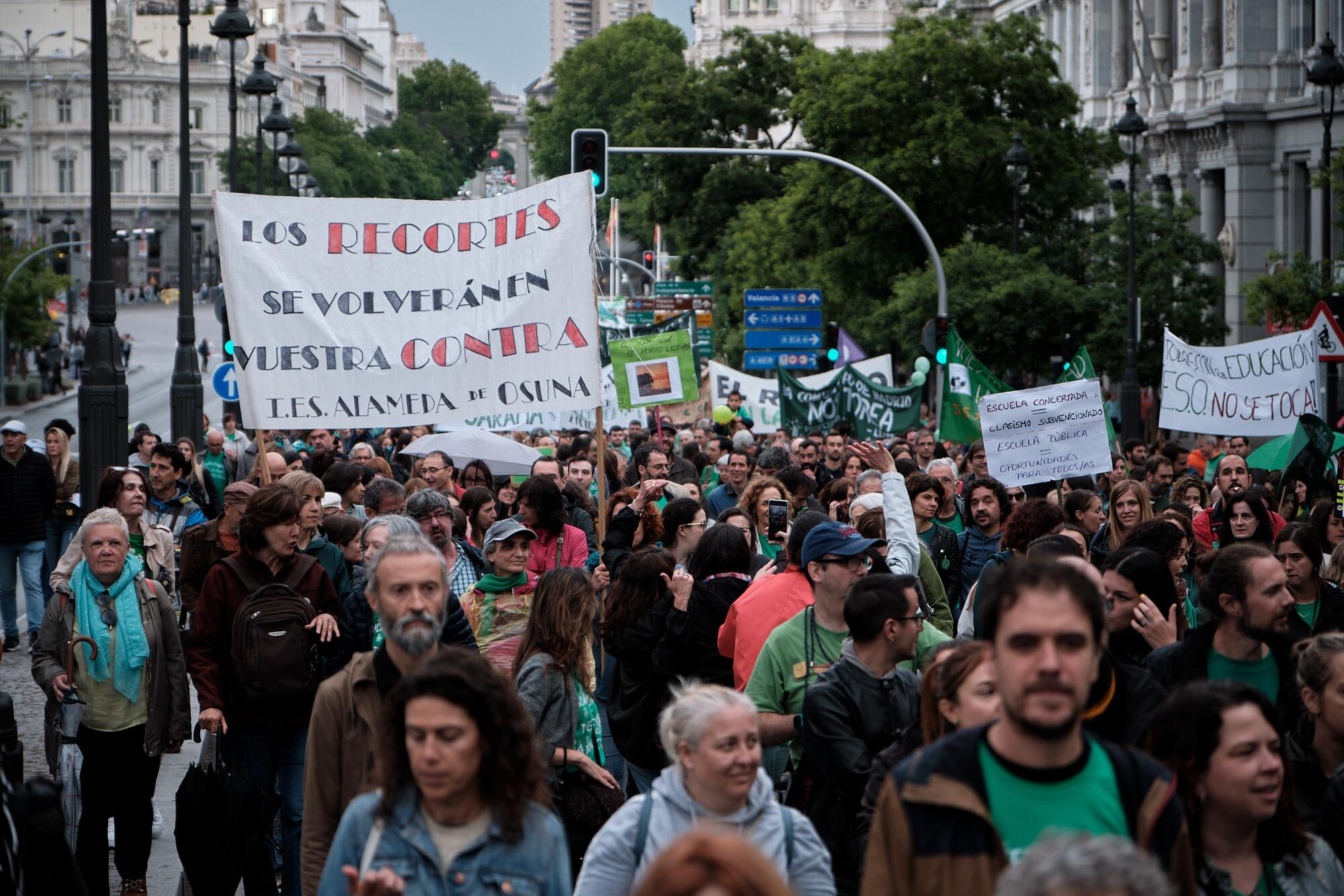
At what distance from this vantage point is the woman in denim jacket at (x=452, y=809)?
171 inches

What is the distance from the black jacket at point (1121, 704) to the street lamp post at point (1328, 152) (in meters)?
11.7

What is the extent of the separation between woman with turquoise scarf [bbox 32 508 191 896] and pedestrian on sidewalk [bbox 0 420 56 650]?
21.4 ft

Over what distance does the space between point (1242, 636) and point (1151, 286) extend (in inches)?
1315

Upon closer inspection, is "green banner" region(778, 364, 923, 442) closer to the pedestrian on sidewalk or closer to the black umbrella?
the pedestrian on sidewalk

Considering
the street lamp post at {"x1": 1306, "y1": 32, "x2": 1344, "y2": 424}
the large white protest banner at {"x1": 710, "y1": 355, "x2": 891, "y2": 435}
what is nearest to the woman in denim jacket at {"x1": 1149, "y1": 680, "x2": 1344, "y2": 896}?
the street lamp post at {"x1": 1306, "y1": 32, "x2": 1344, "y2": 424}

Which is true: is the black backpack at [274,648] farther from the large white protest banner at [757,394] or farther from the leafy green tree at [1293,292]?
the leafy green tree at [1293,292]

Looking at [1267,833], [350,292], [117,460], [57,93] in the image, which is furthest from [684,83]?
[57,93]

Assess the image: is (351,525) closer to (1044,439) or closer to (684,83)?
(1044,439)

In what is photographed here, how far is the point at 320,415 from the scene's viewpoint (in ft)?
34.3

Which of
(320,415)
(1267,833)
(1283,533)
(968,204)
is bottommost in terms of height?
(1267,833)

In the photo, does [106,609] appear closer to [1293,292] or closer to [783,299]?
[1293,292]

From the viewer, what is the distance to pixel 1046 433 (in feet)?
43.1

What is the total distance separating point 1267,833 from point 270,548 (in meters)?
4.24

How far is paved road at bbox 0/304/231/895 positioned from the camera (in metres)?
9.09
